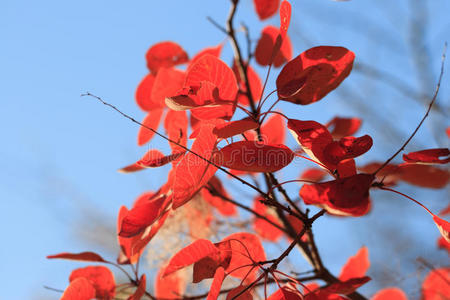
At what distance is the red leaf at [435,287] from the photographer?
0.79 m

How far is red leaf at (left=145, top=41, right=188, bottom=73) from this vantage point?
33.7 inches

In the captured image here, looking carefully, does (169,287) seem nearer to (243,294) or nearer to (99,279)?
(99,279)

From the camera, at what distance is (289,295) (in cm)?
57

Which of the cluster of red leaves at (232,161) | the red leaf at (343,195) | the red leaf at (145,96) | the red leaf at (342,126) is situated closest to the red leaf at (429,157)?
the cluster of red leaves at (232,161)

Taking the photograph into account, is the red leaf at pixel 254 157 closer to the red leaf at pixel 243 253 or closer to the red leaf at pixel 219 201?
the red leaf at pixel 243 253

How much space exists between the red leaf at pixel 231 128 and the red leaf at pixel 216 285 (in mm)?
165

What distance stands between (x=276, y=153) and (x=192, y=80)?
0.45 feet

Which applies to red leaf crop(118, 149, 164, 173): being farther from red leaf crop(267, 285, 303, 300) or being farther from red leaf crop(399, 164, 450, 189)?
red leaf crop(399, 164, 450, 189)

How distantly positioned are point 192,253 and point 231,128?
0.54ft

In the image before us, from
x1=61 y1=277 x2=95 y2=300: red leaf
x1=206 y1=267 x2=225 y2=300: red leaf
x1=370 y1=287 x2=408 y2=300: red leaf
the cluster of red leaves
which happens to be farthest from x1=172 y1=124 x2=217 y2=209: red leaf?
x1=370 y1=287 x2=408 y2=300: red leaf

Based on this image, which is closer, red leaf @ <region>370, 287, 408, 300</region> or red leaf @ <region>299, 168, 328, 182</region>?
red leaf @ <region>370, 287, 408, 300</region>

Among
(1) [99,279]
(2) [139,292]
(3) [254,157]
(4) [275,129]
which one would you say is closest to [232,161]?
(3) [254,157]

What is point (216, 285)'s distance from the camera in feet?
1.74

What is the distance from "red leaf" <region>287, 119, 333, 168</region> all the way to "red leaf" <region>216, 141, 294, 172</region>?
3cm
